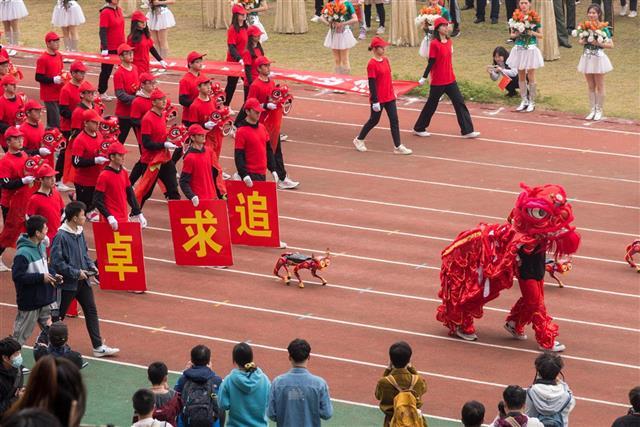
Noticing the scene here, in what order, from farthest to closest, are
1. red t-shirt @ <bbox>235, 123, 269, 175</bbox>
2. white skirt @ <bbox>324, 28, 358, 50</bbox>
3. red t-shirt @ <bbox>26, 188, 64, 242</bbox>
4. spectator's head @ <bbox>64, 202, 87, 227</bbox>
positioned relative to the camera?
white skirt @ <bbox>324, 28, 358, 50</bbox> < red t-shirt @ <bbox>235, 123, 269, 175</bbox> < red t-shirt @ <bbox>26, 188, 64, 242</bbox> < spectator's head @ <bbox>64, 202, 87, 227</bbox>

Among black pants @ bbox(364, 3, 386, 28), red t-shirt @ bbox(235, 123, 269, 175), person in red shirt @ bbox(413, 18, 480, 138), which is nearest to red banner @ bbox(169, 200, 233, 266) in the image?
red t-shirt @ bbox(235, 123, 269, 175)

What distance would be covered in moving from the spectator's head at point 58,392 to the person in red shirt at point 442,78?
16439 millimetres

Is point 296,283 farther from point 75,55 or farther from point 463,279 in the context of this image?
point 75,55

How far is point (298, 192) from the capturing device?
19.1 meters

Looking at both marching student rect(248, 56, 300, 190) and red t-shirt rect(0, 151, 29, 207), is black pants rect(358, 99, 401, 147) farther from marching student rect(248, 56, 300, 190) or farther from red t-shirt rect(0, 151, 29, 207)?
red t-shirt rect(0, 151, 29, 207)

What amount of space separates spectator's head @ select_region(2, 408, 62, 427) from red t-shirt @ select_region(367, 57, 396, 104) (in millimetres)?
15799

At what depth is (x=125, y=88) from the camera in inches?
784

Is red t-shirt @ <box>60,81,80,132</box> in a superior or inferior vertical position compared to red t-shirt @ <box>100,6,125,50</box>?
inferior

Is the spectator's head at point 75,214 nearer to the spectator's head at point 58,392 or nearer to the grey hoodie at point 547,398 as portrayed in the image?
the grey hoodie at point 547,398

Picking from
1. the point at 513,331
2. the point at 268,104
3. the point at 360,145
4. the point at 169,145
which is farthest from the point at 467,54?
the point at 513,331

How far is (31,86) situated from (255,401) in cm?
1675

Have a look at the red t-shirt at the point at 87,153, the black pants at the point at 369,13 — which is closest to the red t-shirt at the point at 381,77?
the red t-shirt at the point at 87,153

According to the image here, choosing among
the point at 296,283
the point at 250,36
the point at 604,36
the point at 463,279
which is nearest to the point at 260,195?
the point at 296,283

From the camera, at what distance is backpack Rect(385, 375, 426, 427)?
965 centimetres
